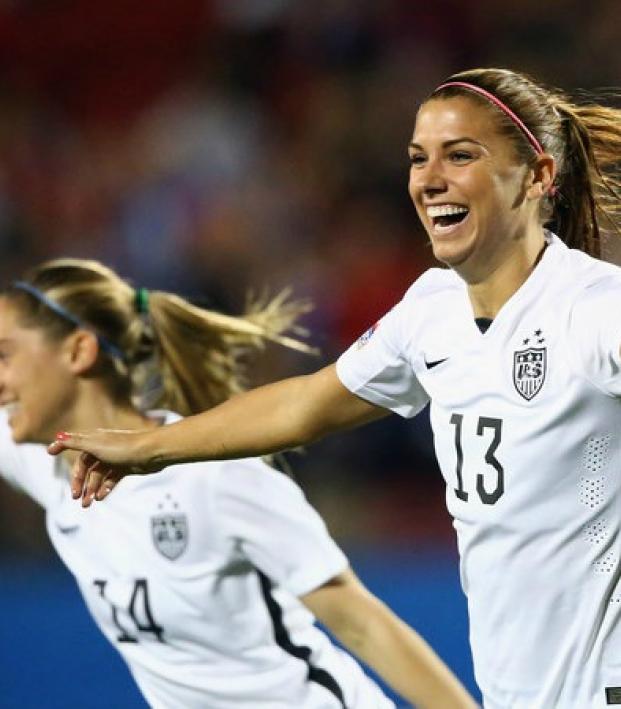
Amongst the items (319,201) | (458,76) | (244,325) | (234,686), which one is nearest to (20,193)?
(319,201)

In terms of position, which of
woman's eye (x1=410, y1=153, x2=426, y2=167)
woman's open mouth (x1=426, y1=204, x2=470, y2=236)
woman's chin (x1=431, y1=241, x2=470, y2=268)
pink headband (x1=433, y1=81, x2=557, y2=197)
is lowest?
woman's chin (x1=431, y1=241, x2=470, y2=268)

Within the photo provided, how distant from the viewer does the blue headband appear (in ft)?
12.1

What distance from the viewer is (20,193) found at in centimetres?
828

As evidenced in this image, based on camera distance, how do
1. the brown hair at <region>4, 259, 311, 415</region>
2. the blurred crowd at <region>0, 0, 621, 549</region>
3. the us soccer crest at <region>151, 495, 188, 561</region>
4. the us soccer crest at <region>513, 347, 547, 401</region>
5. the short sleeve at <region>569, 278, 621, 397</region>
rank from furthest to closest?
the blurred crowd at <region>0, 0, 621, 549</region>
the brown hair at <region>4, 259, 311, 415</region>
the us soccer crest at <region>151, 495, 188, 561</region>
the us soccer crest at <region>513, 347, 547, 401</region>
the short sleeve at <region>569, 278, 621, 397</region>

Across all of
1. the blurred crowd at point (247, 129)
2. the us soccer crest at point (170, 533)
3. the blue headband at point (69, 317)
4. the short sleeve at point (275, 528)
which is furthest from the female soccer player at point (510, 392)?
the blurred crowd at point (247, 129)

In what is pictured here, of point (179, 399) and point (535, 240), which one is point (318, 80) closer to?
point (179, 399)

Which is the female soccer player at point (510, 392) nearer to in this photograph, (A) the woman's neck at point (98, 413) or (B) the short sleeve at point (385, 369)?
(B) the short sleeve at point (385, 369)

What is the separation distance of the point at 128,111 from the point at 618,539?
6.56 metres

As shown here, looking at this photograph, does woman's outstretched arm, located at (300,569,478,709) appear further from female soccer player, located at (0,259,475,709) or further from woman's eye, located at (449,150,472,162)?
woman's eye, located at (449,150,472,162)

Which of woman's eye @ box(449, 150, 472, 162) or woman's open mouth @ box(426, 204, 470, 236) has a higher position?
woman's eye @ box(449, 150, 472, 162)

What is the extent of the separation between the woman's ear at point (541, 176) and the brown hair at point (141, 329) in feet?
3.99

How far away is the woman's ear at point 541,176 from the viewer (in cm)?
259

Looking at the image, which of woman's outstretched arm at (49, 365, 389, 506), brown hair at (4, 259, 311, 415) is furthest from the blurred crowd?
woman's outstretched arm at (49, 365, 389, 506)

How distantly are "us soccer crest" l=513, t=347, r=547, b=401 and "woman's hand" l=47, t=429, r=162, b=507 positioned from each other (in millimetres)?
718
